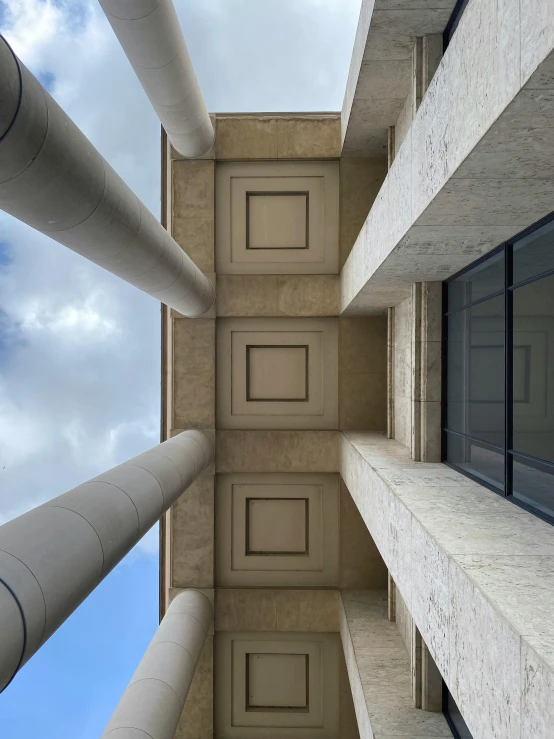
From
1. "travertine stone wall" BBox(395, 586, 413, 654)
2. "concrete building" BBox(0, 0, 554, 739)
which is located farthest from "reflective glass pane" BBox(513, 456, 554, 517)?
"travertine stone wall" BBox(395, 586, 413, 654)

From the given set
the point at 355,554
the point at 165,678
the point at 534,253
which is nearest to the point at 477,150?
the point at 534,253

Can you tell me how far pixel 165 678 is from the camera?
1336 cm

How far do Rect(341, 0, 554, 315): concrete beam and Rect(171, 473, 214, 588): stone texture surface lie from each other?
11.4 m

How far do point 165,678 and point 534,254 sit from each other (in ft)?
40.1

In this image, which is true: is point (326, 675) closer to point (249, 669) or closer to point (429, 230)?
point (249, 669)

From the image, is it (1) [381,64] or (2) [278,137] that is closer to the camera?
(1) [381,64]

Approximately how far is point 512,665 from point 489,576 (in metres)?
1.12

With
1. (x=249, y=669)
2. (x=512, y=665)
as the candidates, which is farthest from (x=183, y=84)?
(x=249, y=669)

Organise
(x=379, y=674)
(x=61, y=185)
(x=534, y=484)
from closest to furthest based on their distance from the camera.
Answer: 1. (x=61, y=185)
2. (x=534, y=484)
3. (x=379, y=674)

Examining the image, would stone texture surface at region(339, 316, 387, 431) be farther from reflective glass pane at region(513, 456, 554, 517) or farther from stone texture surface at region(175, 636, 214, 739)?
reflective glass pane at region(513, 456, 554, 517)

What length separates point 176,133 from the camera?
Result: 16.9 meters

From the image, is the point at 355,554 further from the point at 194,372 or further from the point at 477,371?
the point at 477,371

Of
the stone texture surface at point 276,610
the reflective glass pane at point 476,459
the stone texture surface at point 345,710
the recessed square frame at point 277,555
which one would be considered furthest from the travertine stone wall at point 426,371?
the stone texture surface at point 345,710

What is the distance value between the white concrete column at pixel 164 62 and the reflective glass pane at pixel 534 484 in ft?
37.6
